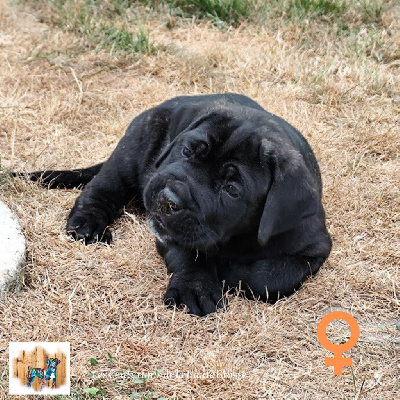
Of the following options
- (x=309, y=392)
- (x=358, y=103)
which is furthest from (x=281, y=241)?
(x=358, y=103)

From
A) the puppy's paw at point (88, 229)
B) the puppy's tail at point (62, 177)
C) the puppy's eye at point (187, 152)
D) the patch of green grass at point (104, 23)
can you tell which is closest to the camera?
the puppy's eye at point (187, 152)

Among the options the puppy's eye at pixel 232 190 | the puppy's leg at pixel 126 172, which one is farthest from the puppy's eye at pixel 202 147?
the puppy's leg at pixel 126 172

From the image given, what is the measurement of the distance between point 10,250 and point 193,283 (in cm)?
114

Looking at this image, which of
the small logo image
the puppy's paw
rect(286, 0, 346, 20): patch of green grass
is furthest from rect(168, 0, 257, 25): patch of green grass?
the small logo image

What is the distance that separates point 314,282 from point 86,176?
2.07 m

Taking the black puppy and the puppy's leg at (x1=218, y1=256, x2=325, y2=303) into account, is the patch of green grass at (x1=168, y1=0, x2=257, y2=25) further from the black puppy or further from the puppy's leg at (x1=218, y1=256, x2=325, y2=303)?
the puppy's leg at (x1=218, y1=256, x2=325, y2=303)

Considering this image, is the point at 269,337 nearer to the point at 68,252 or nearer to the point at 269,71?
the point at 68,252

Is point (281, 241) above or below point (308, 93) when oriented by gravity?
above

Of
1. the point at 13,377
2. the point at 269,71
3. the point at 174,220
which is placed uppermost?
the point at 174,220

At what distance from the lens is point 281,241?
441cm

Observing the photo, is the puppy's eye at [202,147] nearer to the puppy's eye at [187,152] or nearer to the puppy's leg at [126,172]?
the puppy's eye at [187,152]

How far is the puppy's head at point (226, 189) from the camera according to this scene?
4.02 meters

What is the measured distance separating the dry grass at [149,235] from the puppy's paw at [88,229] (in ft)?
0.31

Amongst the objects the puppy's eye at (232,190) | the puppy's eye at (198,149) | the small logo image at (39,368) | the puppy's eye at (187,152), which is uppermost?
the puppy's eye at (198,149)
